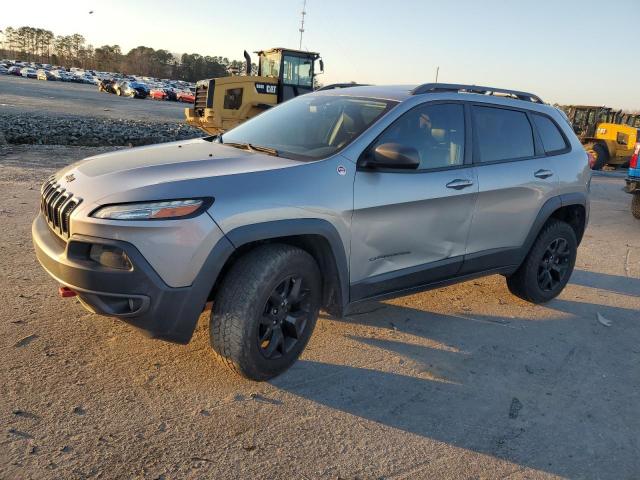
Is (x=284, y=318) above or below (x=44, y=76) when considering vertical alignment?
below

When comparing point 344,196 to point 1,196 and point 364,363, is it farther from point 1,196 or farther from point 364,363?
point 1,196

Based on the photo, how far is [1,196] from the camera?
7613 millimetres

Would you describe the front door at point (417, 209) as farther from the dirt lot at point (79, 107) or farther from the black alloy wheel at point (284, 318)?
the dirt lot at point (79, 107)

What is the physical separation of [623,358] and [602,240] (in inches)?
180

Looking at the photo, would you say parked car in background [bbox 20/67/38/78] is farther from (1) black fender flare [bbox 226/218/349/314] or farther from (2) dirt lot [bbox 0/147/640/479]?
(1) black fender flare [bbox 226/218/349/314]

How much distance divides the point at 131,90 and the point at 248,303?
56.0 m

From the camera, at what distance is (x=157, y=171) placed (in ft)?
10.3

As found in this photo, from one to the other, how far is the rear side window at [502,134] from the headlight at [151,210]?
253 centimetres

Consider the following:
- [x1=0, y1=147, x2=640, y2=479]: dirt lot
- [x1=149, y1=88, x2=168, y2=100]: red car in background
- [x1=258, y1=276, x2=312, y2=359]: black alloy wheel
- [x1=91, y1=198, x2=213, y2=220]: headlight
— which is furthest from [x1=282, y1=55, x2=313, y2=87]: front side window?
[x1=149, y1=88, x2=168, y2=100]: red car in background

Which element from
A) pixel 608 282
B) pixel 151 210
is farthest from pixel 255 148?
pixel 608 282

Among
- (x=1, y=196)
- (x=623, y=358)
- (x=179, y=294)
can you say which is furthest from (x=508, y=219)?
(x=1, y=196)

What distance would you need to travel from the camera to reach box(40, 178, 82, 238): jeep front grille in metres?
3.01

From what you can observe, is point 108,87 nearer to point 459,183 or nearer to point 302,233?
point 459,183

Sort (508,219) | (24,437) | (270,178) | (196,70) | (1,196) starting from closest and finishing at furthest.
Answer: (24,437) < (270,178) < (508,219) < (1,196) < (196,70)
